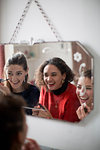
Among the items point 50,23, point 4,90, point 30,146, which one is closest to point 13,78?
point 4,90

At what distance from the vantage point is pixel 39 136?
2.47m

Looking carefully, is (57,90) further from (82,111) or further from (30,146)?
(30,146)

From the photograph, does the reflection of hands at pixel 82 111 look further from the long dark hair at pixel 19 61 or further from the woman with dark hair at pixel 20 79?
the long dark hair at pixel 19 61

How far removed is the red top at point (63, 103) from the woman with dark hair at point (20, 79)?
0.13 meters

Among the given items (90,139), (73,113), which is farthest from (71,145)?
(73,113)

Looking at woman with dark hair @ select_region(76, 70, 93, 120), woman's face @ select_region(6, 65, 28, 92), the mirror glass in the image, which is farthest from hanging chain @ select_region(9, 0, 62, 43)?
woman with dark hair @ select_region(76, 70, 93, 120)

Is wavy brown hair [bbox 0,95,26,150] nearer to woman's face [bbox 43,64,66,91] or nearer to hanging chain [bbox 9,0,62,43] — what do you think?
woman's face [bbox 43,64,66,91]

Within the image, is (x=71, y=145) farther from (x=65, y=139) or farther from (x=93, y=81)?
(x=93, y=81)

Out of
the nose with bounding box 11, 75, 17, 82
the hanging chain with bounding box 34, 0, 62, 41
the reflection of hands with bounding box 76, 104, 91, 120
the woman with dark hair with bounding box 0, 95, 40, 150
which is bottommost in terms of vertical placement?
the reflection of hands with bounding box 76, 104, 91, 120

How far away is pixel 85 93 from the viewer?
204cm

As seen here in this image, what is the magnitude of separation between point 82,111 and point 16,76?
891mm

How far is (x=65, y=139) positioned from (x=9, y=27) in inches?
58.2

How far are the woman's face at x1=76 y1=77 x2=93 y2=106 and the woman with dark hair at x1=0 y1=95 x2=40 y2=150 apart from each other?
1.05 meters

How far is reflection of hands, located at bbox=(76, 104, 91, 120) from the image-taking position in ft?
6.73
